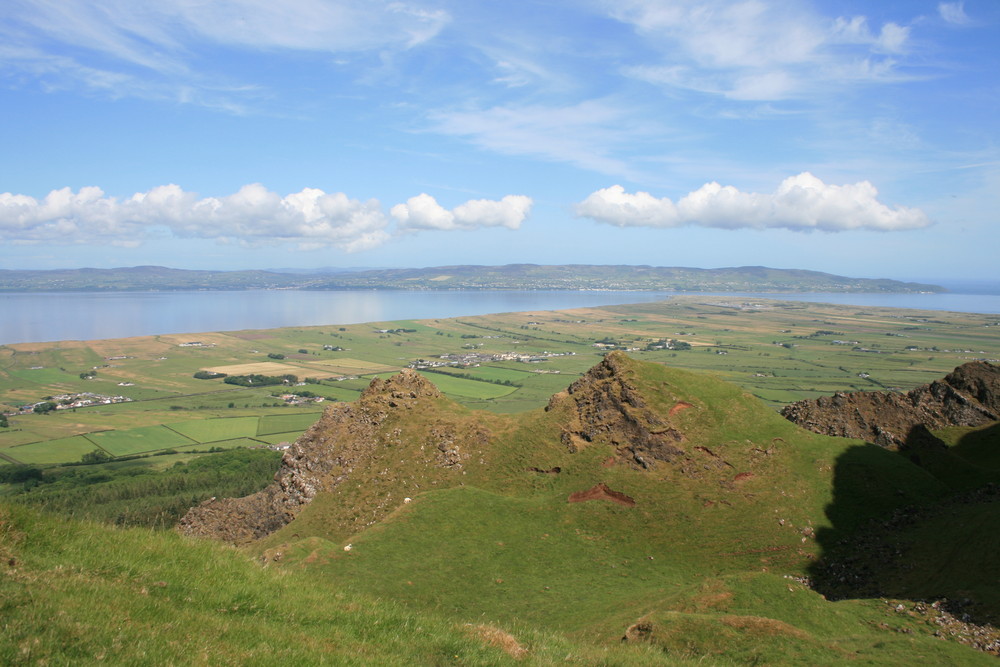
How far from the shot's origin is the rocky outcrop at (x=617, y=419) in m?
36.3

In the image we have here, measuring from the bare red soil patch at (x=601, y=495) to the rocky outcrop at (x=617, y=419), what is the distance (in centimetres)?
282

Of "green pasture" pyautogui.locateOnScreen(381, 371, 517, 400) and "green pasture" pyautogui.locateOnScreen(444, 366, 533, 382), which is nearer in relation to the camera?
"green pasture" pyautogui.locateOnScreen(381, 371, 517, 400)

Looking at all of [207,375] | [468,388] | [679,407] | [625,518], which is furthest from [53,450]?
[679,407]

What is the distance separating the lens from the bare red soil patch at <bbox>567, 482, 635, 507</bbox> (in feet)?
110

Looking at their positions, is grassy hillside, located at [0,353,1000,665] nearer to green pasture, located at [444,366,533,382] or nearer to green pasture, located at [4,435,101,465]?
green pasture, located at [4,435,101,465]

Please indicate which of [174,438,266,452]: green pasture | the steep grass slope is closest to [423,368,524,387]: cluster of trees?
[174,438,266,452]: green pasture

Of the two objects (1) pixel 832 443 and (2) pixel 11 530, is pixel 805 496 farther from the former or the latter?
(2) pixel 11 530

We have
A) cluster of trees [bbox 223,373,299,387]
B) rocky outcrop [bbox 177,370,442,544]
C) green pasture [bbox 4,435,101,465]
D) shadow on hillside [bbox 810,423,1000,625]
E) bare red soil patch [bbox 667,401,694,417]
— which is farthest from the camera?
cluster of trees [bbox 223,373,299,387]

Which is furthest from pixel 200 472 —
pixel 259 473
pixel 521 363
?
pixel 521 363

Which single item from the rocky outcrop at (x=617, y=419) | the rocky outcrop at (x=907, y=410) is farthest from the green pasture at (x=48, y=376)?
the rocky outcrop at (x=907, y=410)

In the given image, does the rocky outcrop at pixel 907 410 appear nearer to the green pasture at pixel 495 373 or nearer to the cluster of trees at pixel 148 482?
the cluster of trees at pixel 148 482

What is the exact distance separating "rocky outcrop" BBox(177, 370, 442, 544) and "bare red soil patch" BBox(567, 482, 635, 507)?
829 centimetres

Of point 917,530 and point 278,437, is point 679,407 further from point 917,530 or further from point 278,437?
point 278,437

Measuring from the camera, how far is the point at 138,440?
3524 inches
